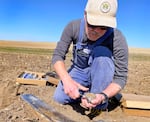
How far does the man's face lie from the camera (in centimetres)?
396

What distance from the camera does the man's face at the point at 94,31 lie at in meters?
3.96

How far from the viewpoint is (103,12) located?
397 cm

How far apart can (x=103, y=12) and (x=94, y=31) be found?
217 millimetres

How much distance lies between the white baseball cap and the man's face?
8 cm

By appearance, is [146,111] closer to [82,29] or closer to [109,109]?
[109,109]

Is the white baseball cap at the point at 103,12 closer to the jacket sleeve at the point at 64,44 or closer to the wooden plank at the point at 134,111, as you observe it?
the jacket sleeve at the point at 64,44


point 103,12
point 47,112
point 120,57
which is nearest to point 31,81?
point 120,57

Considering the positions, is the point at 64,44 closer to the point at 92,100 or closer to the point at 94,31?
the point at 94,31

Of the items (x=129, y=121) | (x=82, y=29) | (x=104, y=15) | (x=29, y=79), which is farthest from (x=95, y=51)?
(x=29, y=79)

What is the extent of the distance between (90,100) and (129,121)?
878 mm

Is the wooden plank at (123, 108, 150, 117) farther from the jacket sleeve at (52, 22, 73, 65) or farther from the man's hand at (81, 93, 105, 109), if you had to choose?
the jacket sleeve at (52, 22, 73, 65)

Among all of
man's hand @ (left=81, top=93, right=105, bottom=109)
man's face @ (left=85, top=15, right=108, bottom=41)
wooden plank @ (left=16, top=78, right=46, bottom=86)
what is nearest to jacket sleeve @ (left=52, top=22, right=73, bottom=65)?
man's face @ (left=85, top=15, right=108, bottom=41)

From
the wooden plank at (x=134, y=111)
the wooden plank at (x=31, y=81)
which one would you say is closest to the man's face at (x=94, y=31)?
the wooden plank at (x=134, y=111)

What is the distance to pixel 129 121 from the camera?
4.61 meters
